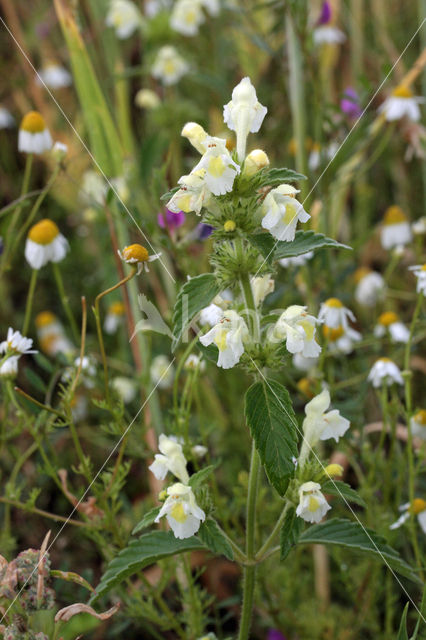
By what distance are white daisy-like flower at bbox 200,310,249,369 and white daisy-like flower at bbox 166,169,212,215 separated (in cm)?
9

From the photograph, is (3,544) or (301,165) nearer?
(3,544)

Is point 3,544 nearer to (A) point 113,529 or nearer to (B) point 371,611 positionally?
(A) point 113,529

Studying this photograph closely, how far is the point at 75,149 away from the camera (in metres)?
1.65

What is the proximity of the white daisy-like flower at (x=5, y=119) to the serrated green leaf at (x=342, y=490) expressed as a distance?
148cm

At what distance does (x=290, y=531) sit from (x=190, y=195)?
0.95 ft

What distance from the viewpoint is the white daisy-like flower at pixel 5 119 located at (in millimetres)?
1791

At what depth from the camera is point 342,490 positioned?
59 cm

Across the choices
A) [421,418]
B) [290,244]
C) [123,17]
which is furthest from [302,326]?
[123,17]

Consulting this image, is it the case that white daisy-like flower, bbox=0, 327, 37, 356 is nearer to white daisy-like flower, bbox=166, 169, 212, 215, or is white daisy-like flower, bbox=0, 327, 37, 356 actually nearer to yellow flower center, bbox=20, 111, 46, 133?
white daisy-like flower, bbox=166, 169, 212, 215

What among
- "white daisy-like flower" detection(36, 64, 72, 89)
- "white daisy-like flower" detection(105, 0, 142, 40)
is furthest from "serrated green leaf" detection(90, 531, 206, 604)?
"white daisy-like flower" detection(36, 64, 72, 89)

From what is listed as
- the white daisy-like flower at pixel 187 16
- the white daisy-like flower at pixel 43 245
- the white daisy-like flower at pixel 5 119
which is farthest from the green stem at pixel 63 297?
the white daisy-like flower at pixel 5 119

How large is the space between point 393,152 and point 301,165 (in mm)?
602

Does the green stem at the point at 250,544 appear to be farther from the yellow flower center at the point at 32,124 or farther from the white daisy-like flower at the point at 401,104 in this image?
the white daisy-like flower at the point at 401,104

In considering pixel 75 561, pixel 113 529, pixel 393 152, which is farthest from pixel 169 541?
pixel 393 152
